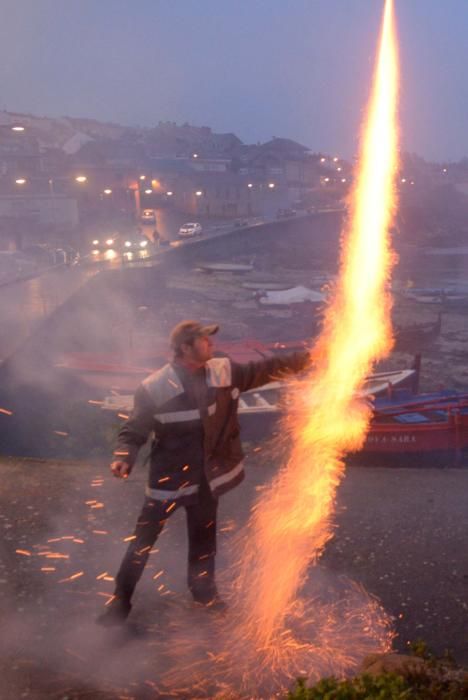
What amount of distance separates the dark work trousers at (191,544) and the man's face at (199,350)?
747 millimetres

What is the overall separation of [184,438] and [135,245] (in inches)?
1579

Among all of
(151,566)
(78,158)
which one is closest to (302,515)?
(151,566)

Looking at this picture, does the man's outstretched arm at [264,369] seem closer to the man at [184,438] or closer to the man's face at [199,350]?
the man at [184,438]

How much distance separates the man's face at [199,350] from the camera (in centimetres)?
421

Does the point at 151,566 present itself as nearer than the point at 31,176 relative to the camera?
Yes

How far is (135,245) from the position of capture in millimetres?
43312

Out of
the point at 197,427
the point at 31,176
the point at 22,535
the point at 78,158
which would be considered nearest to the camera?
the point at 197,427

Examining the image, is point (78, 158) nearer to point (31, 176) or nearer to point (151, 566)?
point (31, 176)

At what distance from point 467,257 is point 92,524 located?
57.3 meters

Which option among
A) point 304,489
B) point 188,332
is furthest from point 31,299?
point 188,332

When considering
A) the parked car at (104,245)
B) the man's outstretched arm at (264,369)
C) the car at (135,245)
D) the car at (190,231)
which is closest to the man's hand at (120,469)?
the man's outstretched arm at (264,369)

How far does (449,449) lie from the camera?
11141 millimetres

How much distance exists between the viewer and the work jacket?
4.19 meters

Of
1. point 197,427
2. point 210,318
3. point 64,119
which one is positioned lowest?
point 210,318
